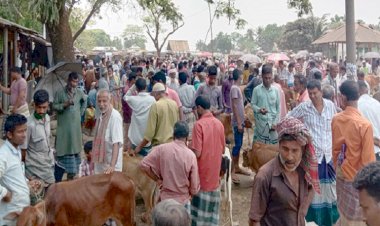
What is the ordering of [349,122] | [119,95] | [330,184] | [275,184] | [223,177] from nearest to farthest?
[275,184] → [349,122] → [330,184] → [223,177] → [119,95]

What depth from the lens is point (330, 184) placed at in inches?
233

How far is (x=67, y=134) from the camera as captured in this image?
6871 millimetres

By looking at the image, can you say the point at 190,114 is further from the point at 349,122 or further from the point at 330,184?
the point at 349,122

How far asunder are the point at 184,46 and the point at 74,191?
57751 millimetres

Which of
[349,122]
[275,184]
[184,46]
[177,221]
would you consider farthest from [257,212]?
[184,46]

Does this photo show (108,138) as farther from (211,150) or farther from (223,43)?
(223,43)

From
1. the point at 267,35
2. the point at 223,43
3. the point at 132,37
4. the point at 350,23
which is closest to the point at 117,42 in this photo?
the point at 132,37

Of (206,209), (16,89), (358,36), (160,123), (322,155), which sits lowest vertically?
(206,209)

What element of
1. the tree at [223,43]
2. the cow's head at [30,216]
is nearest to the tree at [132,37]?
the tree at [223,43]

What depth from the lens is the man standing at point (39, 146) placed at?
18.0 ft

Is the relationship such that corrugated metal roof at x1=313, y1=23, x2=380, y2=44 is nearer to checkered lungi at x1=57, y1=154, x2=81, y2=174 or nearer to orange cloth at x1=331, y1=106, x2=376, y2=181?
checkered lungi at x1=57, y1=154, x2=81, y2=174

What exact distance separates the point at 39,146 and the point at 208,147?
182 cm

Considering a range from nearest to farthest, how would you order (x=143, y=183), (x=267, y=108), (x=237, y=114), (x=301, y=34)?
(x=143, y=183), (x=267, y=108), (x=237, y=114), (x=301, y=34)

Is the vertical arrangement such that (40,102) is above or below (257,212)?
above
